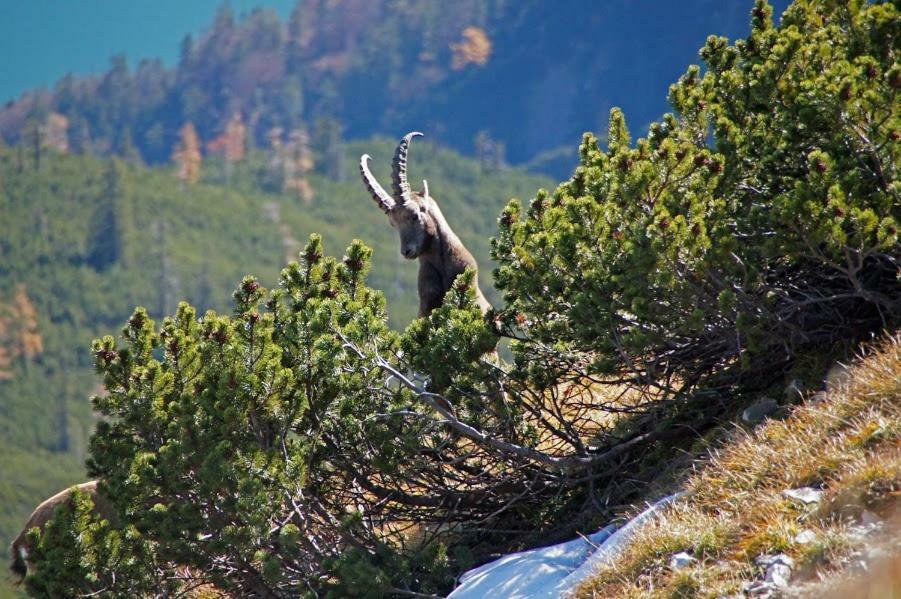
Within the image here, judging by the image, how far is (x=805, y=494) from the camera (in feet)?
29.3

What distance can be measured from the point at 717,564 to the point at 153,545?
19.0 feet

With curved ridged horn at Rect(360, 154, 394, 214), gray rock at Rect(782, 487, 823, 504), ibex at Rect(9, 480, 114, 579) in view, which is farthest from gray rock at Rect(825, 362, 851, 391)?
ibex at Rect(9, 480, 114, 579)

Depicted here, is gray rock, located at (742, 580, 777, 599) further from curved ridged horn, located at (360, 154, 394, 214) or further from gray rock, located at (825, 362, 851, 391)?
curved ridged horn, located at (360, 154, 394, 214)

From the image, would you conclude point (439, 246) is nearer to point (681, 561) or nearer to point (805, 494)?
point (681, 561)

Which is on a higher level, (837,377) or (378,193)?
(378,193)

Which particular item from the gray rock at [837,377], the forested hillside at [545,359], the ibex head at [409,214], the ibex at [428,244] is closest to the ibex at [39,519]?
the forested hillside at [545,359]

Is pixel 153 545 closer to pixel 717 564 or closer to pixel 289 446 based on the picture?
pixel 289 446

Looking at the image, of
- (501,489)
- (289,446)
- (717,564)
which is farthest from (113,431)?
(717,564)

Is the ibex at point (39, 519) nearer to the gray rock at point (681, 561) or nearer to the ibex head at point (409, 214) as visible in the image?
the ibex head at point (409, 214)

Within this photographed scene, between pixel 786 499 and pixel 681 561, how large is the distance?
0.82 m

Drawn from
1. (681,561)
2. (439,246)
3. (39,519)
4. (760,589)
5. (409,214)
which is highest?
(409,214)

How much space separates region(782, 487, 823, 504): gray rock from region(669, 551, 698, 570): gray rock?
78cm

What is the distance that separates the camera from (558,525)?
12.1 m

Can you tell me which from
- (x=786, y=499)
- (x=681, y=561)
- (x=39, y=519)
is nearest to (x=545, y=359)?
(x=681, y=561)
